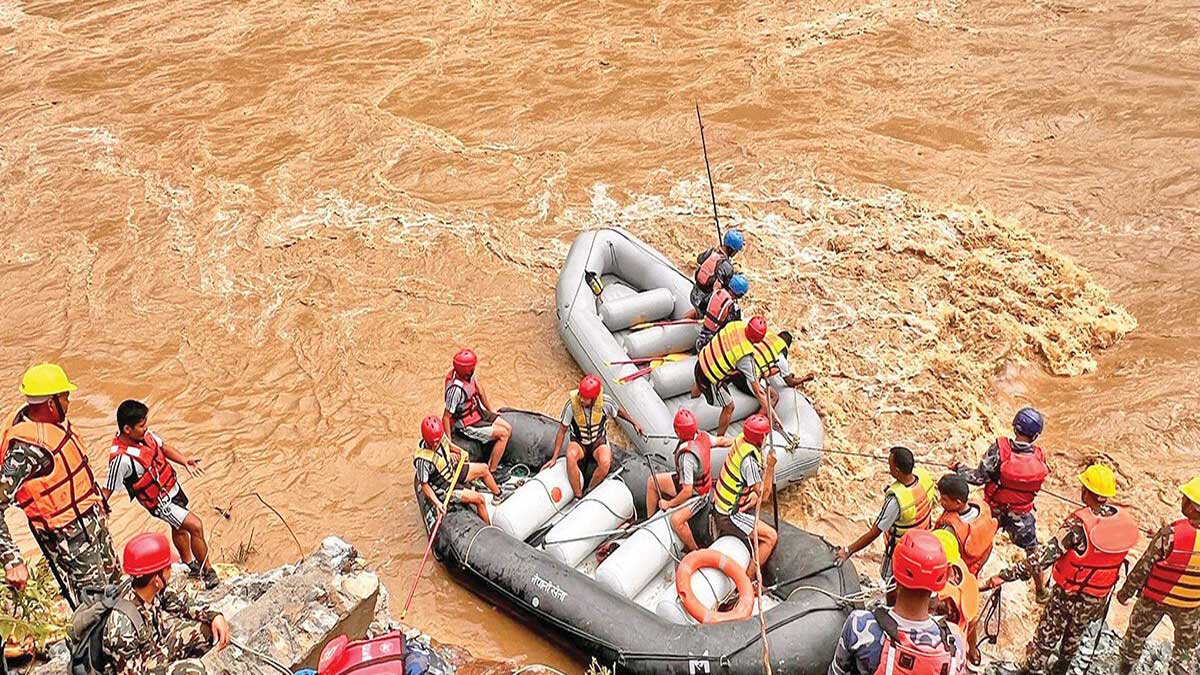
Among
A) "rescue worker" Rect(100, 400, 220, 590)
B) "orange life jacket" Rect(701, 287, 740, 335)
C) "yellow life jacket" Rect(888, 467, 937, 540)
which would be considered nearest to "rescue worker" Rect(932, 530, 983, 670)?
"yellow life jacket" Rect(888, 467, 937, 540)

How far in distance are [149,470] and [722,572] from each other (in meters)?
2.96

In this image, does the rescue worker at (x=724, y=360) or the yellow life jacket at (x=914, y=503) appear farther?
the rescue worker at (x=724, y=360)

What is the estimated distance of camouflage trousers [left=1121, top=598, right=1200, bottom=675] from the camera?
398cm

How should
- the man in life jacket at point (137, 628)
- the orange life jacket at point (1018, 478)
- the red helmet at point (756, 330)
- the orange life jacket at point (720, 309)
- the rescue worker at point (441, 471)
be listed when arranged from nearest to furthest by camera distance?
the man in life jacket at point (137, 628), the orange life jacket at point (1018, 478), the rescue worker at point (441, 471), the red helmet at point (756, 330), the orange life jacket at point (720, 309)

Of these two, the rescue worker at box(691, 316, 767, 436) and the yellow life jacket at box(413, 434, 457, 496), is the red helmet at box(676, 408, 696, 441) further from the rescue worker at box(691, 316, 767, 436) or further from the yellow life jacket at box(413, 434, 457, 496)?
the yellow life jacket at box(413, 434, 457, 496)

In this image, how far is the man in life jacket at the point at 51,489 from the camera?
3938 millimetres

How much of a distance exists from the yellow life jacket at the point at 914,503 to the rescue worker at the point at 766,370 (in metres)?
1.34

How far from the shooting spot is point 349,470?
6.33 metres

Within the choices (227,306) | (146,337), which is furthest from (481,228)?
(146,337)

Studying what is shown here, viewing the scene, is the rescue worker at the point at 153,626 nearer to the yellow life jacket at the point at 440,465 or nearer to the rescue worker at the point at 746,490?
the yellow life jacket at the point at 440,465

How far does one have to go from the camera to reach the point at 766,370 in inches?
229

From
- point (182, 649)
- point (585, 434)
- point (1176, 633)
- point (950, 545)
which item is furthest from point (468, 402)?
point (1176, 633)

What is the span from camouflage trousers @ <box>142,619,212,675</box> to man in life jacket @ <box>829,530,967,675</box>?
231 cm

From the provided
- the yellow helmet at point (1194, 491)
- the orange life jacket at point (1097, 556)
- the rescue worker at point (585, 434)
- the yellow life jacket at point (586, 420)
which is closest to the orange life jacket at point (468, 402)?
the rescue worker at point (585, 434)
